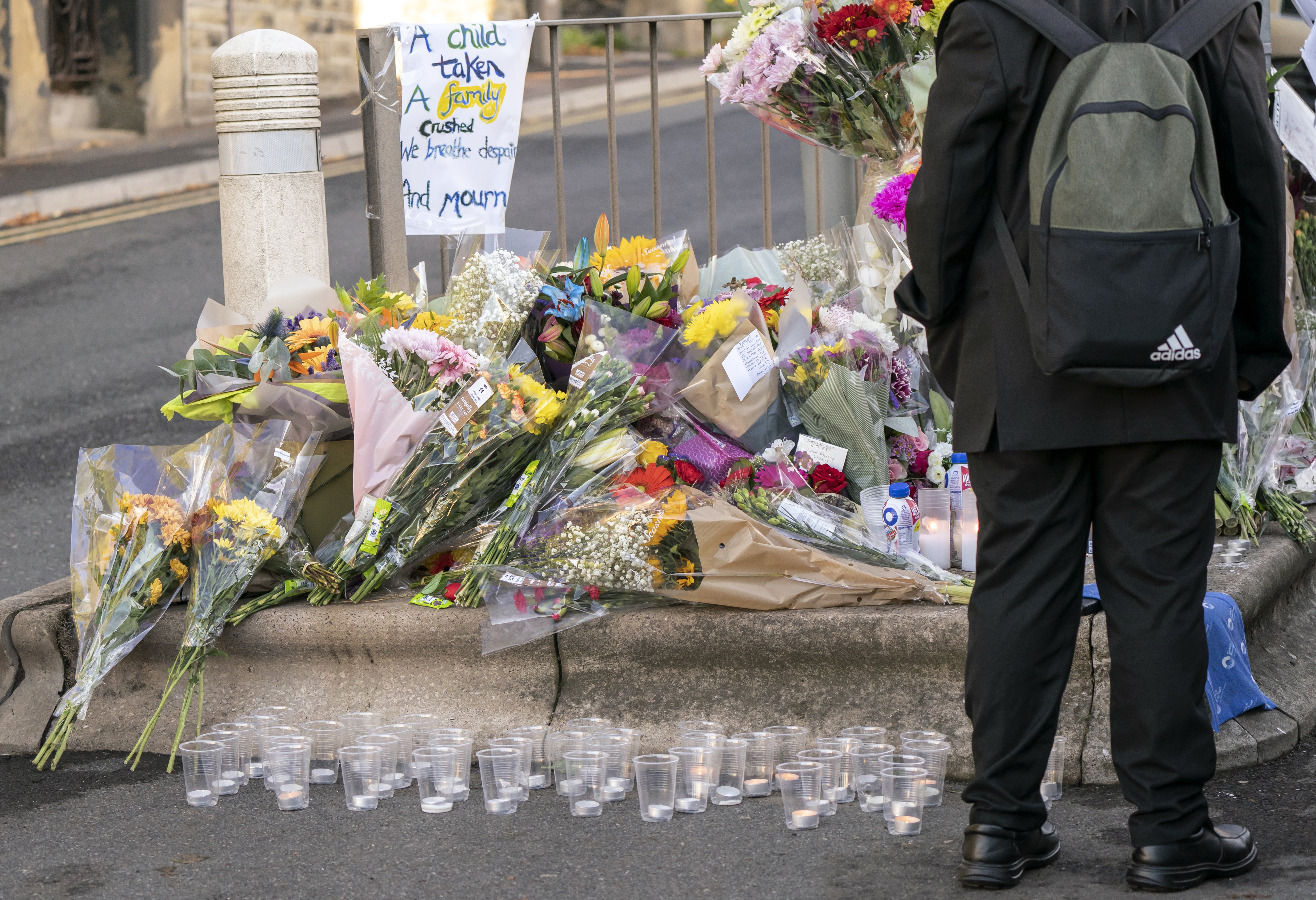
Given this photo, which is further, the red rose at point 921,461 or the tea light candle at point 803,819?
the red rose at point 921,461

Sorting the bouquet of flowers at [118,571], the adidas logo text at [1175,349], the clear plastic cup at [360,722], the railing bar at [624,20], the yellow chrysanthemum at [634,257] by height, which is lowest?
the clear plastic cup at [360,722]

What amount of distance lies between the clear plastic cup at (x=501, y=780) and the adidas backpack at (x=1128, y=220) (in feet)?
5.13

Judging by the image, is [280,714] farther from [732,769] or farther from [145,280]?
[145,280]

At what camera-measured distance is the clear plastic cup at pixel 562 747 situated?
3.60 metres

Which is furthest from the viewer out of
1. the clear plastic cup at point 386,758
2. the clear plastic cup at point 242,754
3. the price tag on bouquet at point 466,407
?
the price tag on bouquet at point 466,407

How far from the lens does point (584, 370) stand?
13.1 ft

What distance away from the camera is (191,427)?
288 inches

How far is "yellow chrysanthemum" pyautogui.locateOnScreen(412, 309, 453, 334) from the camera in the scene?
433 centimetres

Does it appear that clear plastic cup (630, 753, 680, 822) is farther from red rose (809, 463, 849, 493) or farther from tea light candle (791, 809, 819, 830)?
red rose (809, 463, 849, 493)

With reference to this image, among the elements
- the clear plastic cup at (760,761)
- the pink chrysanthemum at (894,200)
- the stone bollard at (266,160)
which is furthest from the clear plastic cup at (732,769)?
the stone bollard at (266,160)

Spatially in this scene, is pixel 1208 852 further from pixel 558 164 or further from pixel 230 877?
pixel 558 164

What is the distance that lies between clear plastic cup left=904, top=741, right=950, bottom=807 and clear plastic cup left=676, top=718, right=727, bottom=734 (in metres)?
0.48

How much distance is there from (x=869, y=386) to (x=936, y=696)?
99 cm

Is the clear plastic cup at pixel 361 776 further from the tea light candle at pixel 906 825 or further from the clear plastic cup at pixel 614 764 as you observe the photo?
the tea light candle at pixel 906 825
